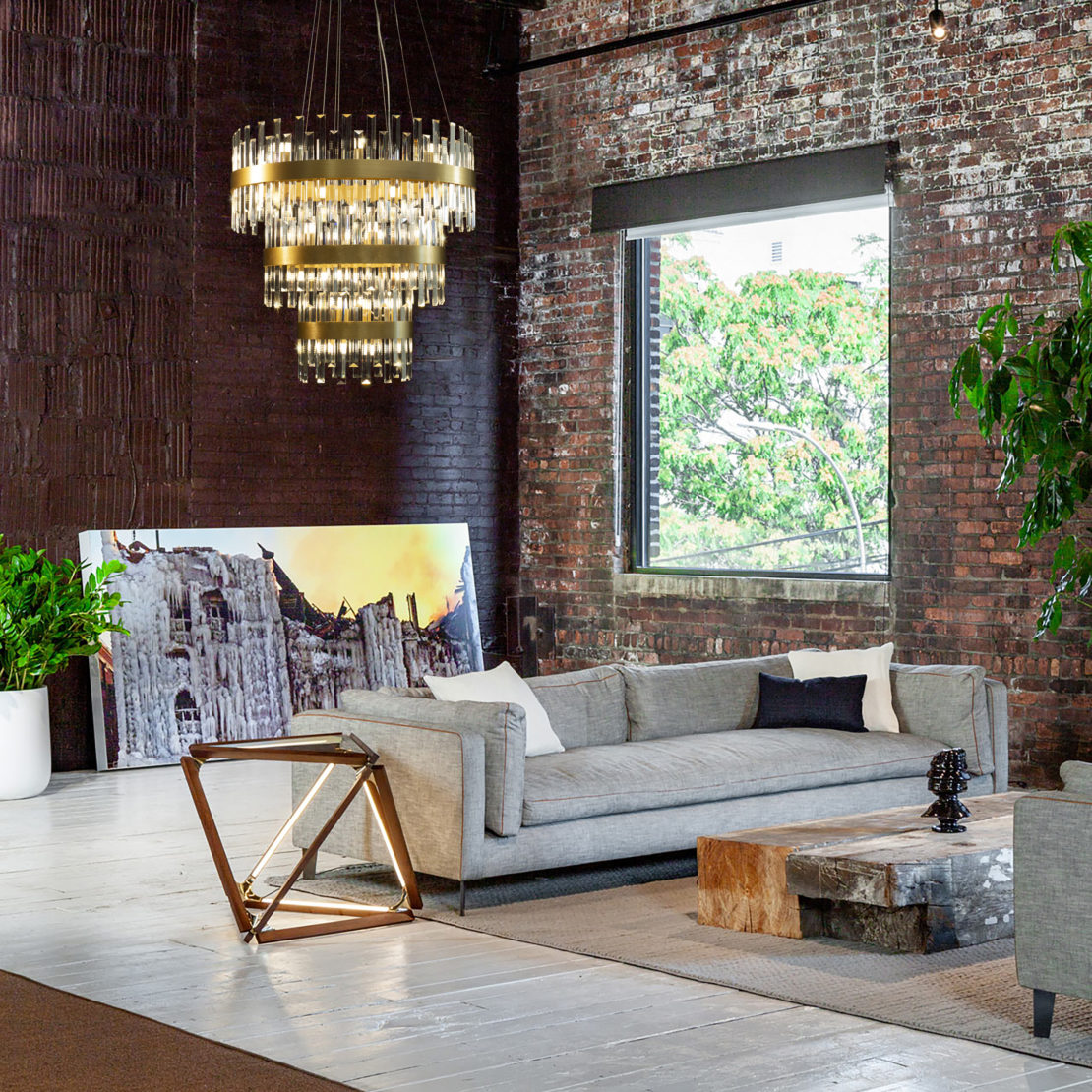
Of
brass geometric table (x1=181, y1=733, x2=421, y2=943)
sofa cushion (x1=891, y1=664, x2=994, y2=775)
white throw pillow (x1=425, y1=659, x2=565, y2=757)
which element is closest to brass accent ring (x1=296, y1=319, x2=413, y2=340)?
white throw pillow (x1=425, y1=659, x2=565, y2=757)

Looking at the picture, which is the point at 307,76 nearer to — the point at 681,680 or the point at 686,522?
the point at 686,522

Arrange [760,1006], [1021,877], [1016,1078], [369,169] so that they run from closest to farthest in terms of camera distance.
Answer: [1016,1078] < [1021,877] < [760,1006] < [369,169]

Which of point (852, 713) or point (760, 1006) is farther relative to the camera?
point (852, 713)

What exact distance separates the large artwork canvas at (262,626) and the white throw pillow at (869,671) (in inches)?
121

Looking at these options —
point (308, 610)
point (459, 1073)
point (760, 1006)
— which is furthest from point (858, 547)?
point (459, 1073)

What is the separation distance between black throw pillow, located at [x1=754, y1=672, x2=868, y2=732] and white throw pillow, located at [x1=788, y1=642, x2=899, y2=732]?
0.05 metres

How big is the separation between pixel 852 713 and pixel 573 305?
4.18m

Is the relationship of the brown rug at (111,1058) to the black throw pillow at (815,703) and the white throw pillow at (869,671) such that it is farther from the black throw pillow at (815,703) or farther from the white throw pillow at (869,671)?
the white throw pillow at (869,671)

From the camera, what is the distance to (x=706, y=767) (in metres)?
6.32

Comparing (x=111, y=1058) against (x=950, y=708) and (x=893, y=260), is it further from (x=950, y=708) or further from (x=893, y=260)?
(x=893, y=260)

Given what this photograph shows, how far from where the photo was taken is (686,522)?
10.1 meters

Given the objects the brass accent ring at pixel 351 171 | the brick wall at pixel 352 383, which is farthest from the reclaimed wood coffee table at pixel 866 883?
the brick wall at pixel 352 383

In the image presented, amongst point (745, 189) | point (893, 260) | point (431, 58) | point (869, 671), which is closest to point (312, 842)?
point (869, 671)

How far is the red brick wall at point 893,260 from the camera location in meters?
8.24
